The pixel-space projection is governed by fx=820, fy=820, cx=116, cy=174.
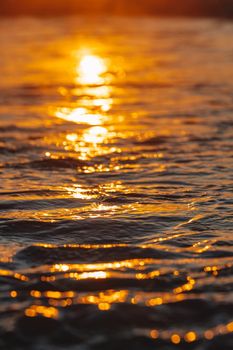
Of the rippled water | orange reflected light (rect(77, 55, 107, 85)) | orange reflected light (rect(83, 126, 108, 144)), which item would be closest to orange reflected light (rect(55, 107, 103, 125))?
the rippled water

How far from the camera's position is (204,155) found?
352 inches

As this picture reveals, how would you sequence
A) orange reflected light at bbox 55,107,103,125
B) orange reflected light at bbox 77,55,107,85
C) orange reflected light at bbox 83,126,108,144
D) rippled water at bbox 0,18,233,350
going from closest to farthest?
rippled water at bbox 0,18,233,350, orange reflected light at bbox 83,126,108,144, orange reflected light at bbox 55,107,103,125, orange reflected light at bbox 77,55,107,85

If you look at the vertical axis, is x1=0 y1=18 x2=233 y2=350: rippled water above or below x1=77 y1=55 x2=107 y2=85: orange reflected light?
below

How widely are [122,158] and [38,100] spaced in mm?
4964

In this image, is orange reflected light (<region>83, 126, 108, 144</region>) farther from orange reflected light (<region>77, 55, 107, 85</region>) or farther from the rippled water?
orange reflected light (<region>77, 55, 107, 85</region>)

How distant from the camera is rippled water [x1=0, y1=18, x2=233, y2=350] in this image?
14.7ft

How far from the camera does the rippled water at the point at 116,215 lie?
176 inches

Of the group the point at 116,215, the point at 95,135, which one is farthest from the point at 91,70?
the point at 116,215

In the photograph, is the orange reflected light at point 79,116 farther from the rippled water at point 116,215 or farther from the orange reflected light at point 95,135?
the orange reflected light at point 95,135

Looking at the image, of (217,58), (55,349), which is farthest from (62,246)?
(217,58)

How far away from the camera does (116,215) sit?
6.47 m

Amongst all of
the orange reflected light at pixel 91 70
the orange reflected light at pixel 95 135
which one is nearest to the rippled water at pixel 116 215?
the orange reflected light at pixel 95 135

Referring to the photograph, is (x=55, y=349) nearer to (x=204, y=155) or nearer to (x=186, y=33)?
(x=204, y=155)

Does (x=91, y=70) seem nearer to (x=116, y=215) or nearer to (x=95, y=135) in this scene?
(x=95, y=135)
